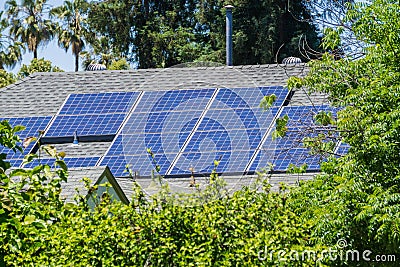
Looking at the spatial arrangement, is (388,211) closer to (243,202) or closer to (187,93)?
(243,202)

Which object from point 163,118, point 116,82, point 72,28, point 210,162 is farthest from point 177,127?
point 72,28

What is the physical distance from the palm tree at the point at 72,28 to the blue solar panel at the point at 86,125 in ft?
105

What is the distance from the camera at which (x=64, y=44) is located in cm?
5141

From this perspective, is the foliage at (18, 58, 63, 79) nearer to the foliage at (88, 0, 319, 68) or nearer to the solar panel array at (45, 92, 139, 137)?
the foliage at (88, 0, 319, 68)

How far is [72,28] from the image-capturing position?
51.9 m

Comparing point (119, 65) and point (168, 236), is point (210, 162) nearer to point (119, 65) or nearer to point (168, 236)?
point (168, 236)

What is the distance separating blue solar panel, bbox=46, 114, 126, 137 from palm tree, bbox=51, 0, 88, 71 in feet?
105

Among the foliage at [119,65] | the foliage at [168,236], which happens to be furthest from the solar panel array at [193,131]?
the foliage at [119,65]

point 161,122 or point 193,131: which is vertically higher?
point 193,131

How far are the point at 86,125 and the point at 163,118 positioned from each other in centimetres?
174

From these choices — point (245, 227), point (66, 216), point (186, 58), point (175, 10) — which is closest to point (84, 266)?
point (66, 216)

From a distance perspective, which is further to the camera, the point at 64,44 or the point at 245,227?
the point at 64,44

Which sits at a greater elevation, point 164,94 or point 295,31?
point 164,94

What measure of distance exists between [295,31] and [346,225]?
3150 cm
